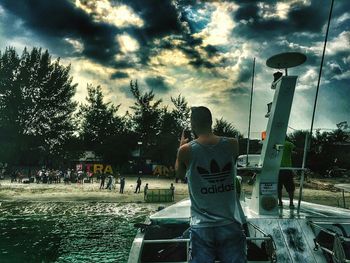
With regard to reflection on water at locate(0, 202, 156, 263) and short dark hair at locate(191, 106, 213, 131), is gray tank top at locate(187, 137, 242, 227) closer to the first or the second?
short dark hair at locate(191, 106, 213, 131)

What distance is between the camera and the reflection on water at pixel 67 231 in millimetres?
13359

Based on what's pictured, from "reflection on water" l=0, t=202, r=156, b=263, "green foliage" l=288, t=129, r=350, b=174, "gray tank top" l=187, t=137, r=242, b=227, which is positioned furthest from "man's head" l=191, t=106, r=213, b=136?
"green foliage" l=288, t=129, r=350, b=174

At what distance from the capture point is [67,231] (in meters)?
17.9

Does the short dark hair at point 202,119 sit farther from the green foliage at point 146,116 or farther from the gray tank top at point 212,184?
the green foliage at point 146,116

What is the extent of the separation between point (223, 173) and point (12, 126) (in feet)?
239

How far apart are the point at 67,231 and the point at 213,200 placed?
16413 millimetres

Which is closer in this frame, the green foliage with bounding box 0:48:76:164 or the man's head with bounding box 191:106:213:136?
the man's head with bounding box 191:106:213:136

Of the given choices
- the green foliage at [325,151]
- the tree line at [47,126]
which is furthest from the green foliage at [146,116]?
the green foliage at [325,151]

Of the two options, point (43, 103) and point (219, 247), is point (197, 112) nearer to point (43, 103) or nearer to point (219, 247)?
point (219, 247)

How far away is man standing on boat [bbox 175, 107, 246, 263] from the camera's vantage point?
3160mm

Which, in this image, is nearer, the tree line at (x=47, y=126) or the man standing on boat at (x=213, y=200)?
the man standing on boat at (x=213, y=200)

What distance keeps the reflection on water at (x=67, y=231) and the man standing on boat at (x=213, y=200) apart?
406 inches

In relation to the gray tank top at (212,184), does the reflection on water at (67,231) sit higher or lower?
lower

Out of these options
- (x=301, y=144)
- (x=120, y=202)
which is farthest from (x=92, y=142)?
(x=120, y=202)
